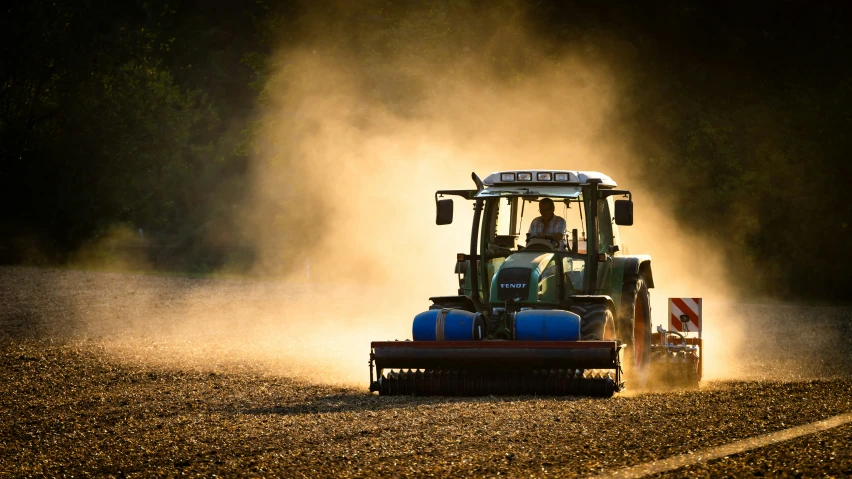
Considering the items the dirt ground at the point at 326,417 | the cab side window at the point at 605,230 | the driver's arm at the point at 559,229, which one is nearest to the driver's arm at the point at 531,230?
the driver's arm at the point at 559,229

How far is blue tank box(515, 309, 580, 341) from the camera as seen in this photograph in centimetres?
1340

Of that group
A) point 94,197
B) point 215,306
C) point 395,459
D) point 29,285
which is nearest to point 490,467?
point 395,459

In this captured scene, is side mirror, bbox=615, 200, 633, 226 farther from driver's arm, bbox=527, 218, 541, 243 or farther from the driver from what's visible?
driver's arm, bbox=527, 218, 541, 243

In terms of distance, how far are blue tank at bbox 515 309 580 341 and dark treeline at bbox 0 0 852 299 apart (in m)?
22.8

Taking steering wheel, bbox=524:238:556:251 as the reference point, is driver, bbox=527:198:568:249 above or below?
above

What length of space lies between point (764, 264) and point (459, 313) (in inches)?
936

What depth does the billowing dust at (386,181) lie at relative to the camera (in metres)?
25.4

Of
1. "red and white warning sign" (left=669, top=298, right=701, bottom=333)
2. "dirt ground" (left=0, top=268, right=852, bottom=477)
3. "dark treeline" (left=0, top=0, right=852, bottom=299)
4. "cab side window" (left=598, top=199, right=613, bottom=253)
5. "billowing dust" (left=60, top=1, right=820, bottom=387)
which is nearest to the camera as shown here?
"dirt ground" (left=0, top=268, right=852, bottom=477)

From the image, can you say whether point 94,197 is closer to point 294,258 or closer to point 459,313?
point 294,258

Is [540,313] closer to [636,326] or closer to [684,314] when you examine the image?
[636,326]

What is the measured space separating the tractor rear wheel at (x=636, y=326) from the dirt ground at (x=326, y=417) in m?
0.93

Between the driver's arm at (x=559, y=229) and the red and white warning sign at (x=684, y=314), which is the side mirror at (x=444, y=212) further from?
the red and white warning sign at (x=684, y=314)

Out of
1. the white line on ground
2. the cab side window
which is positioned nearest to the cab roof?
the cab side window

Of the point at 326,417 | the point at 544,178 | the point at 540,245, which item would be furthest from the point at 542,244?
the point at 326,417
